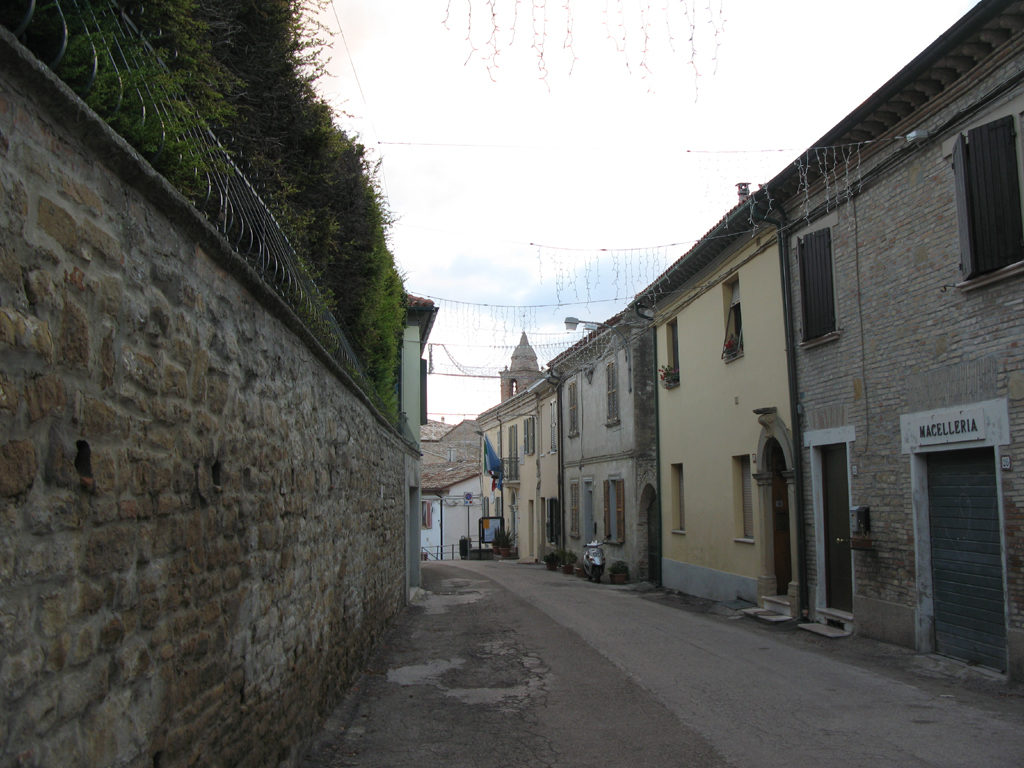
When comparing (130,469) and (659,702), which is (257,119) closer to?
(130,469)

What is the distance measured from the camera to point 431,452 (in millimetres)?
62500

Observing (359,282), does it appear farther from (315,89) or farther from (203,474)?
(203,474)

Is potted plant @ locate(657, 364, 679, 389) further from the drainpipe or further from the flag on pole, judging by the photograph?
the flag on pole

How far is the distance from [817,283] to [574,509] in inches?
653

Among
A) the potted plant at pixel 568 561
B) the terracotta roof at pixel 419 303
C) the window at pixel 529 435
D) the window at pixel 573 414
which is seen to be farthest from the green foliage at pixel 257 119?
the window at pixel 529 435

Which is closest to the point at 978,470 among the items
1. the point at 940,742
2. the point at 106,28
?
the point at 940,742

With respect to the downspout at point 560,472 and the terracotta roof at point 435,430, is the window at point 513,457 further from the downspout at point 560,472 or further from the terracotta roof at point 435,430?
the terracotta roof at point 435,430

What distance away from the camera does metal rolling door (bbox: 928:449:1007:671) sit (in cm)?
891

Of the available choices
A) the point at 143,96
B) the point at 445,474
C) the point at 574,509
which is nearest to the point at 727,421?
the point at 574,509

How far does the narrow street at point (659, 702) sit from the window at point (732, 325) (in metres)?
5.11

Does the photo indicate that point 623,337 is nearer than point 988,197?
No

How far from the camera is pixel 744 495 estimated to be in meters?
15.6

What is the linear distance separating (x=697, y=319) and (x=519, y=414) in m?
19.2

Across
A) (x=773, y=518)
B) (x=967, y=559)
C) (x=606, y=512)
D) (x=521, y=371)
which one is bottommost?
(x=967, y=559)
